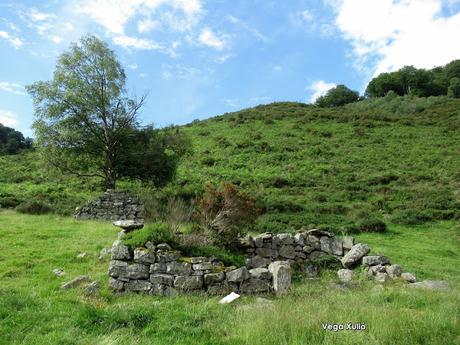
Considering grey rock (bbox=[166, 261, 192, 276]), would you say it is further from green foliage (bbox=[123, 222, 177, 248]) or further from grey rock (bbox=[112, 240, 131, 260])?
grey rock (bbox=[112, 240, 131, 260])

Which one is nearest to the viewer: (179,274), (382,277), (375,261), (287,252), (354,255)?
(179,274)

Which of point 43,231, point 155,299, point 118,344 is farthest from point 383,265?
point 43,231

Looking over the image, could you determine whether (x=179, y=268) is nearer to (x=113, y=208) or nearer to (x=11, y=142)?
(x=113, y=208)

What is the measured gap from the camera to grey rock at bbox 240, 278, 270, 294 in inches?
368

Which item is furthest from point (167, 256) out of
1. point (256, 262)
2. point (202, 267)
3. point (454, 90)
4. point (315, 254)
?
point (454, 90)

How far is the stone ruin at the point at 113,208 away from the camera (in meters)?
21.4

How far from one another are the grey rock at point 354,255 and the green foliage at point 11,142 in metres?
43.9

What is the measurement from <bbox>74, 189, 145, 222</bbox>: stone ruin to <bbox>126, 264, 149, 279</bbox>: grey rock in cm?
1211

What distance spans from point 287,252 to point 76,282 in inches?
245

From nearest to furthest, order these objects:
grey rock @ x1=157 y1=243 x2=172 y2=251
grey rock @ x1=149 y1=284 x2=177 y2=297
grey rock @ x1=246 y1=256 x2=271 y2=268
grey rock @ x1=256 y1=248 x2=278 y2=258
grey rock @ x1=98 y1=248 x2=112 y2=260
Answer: grey rock @ x1=149 y1=284 x2=177 y2=297 → grey rock @ x1=157 y1=243 x2=172 y2=251 → grey rock @ x1=246 y1=256 x2=271 y2=268 → grey rock @ x1=98 y1=248 x2=112 y2=260 → grey rock @ x1=256 y1=248 x2=278 y2=258

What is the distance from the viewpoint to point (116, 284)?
916cm

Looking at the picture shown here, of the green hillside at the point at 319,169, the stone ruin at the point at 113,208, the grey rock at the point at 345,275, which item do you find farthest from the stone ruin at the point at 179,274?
the stone ruin at the point at 113,208

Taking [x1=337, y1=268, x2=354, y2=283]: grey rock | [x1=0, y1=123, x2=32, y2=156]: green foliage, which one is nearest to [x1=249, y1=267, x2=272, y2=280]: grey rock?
[x1=337, y1=268, x2=354, y2=283]: grey rock

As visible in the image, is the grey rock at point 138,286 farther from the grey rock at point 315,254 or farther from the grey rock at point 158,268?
the grey rock at point 315,254
